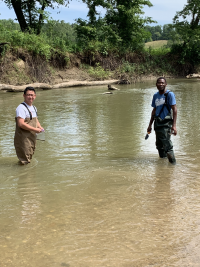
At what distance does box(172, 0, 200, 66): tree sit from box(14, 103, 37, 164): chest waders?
33.5m

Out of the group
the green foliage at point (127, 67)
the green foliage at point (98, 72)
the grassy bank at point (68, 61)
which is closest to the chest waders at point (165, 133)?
the grassy bank at point (68, 61)

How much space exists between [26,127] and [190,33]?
1349 inches

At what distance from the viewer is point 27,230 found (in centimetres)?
334

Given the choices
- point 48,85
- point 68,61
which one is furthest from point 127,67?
point 48,85

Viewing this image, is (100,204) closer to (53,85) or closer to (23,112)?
(23,112)

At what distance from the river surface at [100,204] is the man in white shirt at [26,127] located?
0.94 ft

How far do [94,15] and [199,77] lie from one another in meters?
13.1

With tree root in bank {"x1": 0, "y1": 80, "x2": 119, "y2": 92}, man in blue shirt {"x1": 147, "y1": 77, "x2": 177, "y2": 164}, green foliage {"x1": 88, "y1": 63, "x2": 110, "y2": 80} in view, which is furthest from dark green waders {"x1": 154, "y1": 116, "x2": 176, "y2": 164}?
green foliage {"x1": 88, "y1": 63, "x2": 110, "y2": 80}

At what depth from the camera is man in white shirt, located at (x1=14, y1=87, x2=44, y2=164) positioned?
559 centimetres

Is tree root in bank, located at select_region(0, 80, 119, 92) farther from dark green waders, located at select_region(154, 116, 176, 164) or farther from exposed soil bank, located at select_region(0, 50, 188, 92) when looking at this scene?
dark green waders, located at select_region(154, 116, 176, 164)

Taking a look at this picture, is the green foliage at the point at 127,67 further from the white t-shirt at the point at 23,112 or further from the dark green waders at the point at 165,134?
the white t-shirt at the point at 23,112

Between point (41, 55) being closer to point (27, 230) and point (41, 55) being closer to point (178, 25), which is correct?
point (178, 25)

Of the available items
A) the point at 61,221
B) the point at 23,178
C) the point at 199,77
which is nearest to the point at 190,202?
the point at 61,221

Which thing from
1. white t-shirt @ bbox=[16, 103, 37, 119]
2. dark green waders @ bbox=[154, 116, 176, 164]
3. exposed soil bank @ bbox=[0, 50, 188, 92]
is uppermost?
exposed soil bank @ bbox=[0, 50, 188, 92]
